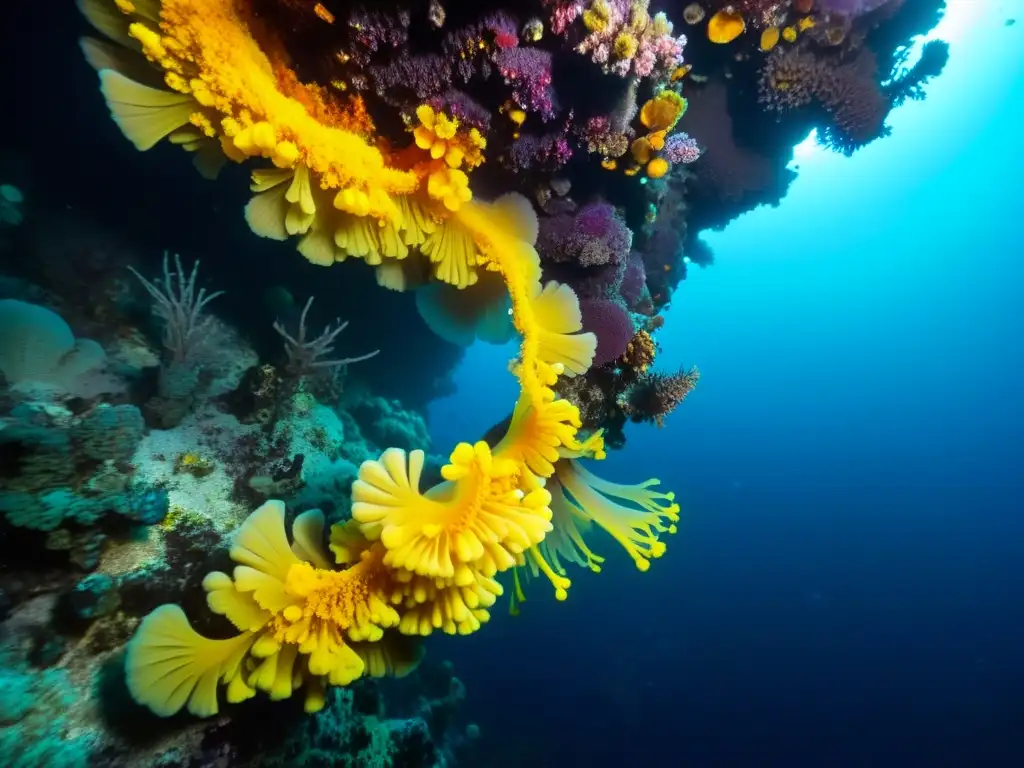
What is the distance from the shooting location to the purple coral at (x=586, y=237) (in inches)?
141

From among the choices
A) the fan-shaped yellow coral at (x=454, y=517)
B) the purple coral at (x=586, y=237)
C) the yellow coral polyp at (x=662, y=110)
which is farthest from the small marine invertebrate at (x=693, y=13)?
the fan-shaped yellow coral at (x=454, y=517)

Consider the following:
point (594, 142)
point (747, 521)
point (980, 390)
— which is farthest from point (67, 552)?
point (980, 390)

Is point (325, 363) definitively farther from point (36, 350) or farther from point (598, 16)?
point (598, 16)

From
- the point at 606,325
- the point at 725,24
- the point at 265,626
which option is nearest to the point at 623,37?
the point at 606,325

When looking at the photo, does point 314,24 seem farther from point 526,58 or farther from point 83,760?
point 83,760

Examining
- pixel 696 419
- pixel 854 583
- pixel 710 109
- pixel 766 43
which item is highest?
pixel 696 419

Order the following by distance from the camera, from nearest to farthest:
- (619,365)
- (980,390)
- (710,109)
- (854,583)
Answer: (619,365)
(710,109)
(854,583)
(980,390)

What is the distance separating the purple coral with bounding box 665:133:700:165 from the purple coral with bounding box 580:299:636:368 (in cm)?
118

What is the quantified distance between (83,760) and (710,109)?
6672 mm

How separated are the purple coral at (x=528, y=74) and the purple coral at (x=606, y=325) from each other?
1.39m

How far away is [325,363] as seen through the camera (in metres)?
4.46

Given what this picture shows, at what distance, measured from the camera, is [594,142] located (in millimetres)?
3176

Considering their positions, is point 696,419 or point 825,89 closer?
point 825,89

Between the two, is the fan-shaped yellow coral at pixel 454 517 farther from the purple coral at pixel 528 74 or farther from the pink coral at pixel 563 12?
the pink coral at pixel 563 12
